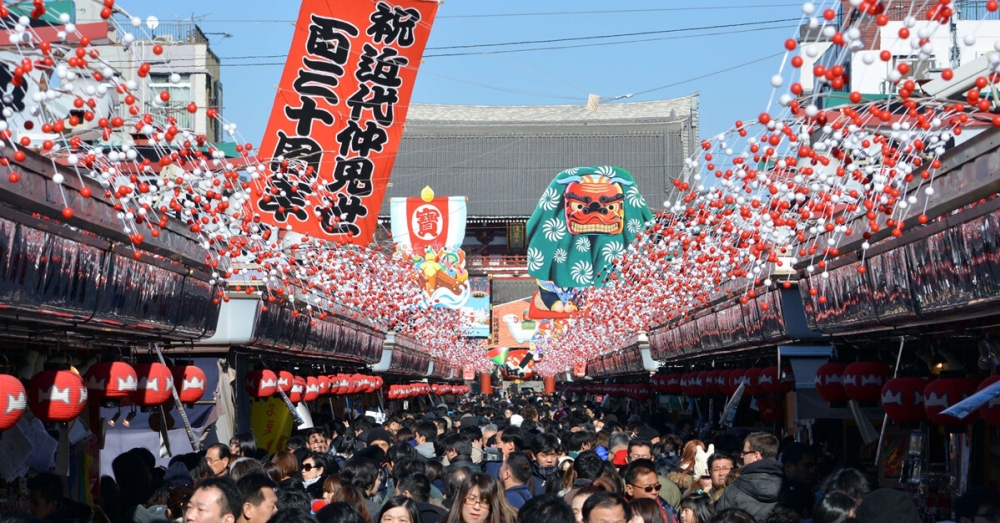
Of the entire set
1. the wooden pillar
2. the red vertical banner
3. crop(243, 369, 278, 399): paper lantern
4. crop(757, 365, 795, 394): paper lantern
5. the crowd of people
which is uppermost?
the wooden pillar

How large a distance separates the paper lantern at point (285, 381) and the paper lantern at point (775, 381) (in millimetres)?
6644

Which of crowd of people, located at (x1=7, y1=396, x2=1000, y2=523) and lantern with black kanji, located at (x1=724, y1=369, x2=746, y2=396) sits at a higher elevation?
lantern with black kanji, located at (x1=724, y1=369, x2=746, y2=396)

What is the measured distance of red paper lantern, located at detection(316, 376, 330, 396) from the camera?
1985 cm

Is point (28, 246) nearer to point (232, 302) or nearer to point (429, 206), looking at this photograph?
point (232, 302)

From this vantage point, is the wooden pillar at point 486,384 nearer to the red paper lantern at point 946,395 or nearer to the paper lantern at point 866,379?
the paper lantern at point 866,379

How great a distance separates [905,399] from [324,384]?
40.7 feet

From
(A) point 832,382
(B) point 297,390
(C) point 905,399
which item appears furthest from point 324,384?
(C) point 905,399

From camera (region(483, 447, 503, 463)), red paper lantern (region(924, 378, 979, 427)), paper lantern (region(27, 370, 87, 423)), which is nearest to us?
paper lantern (region(27, 370, 87, 423))

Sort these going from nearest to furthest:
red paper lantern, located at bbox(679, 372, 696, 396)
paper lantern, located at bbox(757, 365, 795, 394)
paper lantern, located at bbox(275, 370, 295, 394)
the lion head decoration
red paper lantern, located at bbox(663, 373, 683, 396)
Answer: paper lantern, located at bbox(757, 365, 795, 394) < paper lantern, located at bbox(275, 370, 295, 394) < red paper lantern, located at bbox(679, 372, 696, 396) < red paper lantern, located at bbox(663, 373, 683, 396) < the lion head decoration

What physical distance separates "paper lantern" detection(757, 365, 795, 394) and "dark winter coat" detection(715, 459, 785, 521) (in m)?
6.27

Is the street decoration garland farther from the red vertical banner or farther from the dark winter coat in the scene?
the dark winter coat

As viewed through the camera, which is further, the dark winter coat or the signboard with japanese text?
the signboard with japanese text

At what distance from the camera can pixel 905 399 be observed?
9.43 m

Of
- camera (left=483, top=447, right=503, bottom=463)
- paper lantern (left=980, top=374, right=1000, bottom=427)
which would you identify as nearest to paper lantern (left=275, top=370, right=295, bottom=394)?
camera (left=483, top=447, right=503, bottom=463)
